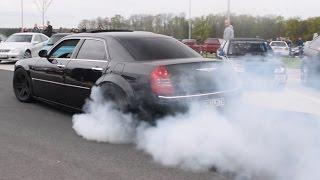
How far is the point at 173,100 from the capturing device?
5688mm

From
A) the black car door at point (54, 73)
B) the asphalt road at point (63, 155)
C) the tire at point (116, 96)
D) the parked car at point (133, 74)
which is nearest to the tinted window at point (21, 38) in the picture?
the black car door at point (54, 73)

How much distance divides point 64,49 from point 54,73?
16.3 inches

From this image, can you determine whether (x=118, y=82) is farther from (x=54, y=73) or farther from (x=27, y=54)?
(x=27, y=54)

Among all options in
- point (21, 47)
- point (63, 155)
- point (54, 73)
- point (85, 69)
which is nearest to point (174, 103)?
point (63, 155)

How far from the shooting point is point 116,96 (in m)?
6.07

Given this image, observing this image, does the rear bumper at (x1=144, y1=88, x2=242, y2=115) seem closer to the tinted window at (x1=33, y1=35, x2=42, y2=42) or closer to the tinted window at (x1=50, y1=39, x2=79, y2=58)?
the tinted window at (x1=50, y1=39, x2=79, y2=58)

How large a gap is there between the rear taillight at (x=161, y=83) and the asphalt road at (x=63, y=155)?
73 centimetres

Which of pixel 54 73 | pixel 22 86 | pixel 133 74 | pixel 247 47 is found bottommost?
pixel 22 86

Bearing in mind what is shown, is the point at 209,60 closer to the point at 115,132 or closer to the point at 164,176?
the point at 115,132

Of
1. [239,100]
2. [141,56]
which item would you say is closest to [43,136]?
[141,56]

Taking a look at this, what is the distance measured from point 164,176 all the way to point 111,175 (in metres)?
0.50

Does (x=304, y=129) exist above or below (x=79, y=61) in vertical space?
below

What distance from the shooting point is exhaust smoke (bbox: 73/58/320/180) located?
456 cm

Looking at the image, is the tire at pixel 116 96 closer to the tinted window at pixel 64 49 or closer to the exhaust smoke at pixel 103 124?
the exhaust smoke at pixel 103 124
